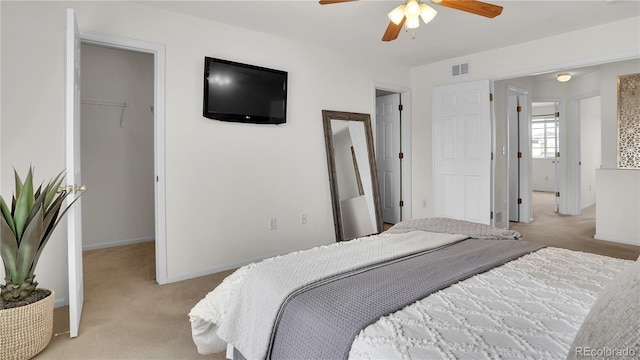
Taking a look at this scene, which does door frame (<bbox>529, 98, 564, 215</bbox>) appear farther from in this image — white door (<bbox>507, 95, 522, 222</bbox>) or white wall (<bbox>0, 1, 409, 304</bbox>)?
white wall (<bbox>0, 1, 409, 304</bbox>)

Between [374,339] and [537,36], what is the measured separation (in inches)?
161

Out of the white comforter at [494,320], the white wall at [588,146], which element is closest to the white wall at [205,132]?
the white comforter at [494,320]

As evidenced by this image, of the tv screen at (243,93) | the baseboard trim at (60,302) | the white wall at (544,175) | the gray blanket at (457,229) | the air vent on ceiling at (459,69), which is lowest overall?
the baseboard trim at (60,302)

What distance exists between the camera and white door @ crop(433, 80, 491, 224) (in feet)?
14.6

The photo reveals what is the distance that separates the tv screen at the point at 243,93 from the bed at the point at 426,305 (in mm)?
2020

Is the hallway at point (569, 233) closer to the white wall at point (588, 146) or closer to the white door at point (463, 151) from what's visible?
the white wall at point (588, 146)

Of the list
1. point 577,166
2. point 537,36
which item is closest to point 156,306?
point 537,36

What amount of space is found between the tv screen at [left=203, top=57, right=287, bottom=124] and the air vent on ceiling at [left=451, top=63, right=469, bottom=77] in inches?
90.6

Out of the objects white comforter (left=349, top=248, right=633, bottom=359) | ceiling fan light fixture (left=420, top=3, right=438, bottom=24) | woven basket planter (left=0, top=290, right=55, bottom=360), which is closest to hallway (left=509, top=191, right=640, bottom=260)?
white comforter (left=349, top=248, right=633, bottom=359)

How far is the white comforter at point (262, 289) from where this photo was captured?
4.37 feet

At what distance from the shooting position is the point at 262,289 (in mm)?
1406

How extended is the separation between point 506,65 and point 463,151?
1102 millimetres

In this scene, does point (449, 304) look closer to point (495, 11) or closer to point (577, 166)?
point (495, 11)

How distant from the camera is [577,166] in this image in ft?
20.1
